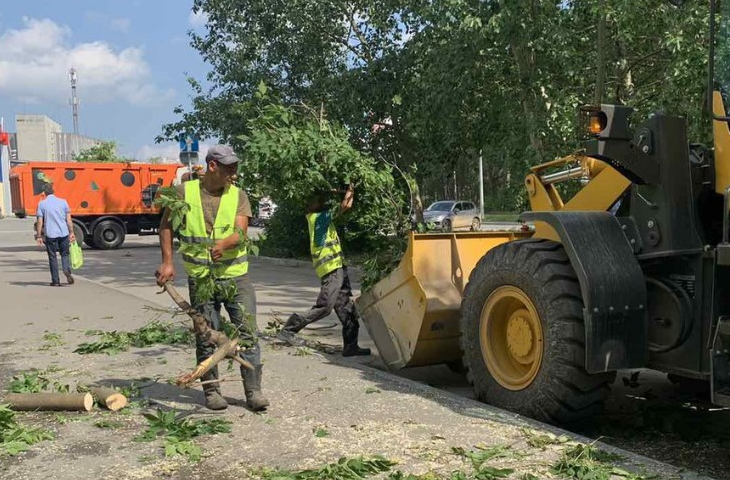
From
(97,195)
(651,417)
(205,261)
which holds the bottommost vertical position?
(651,417)

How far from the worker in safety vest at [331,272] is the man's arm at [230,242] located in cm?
201

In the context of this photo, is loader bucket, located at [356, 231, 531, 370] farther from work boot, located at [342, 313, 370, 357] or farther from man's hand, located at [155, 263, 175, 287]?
man's hand, located at [155, 263, 175, 287]

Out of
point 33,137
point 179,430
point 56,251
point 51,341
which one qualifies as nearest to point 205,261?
point 179,430

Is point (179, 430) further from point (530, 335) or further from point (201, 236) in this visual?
point (530, 335)

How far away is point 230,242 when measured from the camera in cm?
517

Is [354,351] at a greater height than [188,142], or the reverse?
[188,142]

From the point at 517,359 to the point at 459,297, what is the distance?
1.16 meters

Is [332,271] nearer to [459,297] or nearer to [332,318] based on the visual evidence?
[459,297]

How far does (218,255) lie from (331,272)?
2213 mm

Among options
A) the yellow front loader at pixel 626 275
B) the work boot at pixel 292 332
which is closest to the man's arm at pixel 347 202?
the work boot at pixel 292 332

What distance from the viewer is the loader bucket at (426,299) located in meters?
6.02

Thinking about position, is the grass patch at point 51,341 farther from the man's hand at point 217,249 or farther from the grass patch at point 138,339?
the man's hand at point 217,249

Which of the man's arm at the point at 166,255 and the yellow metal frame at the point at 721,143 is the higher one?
the yellow metal frame at the point at 721,143

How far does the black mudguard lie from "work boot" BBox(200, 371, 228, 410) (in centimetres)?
255
